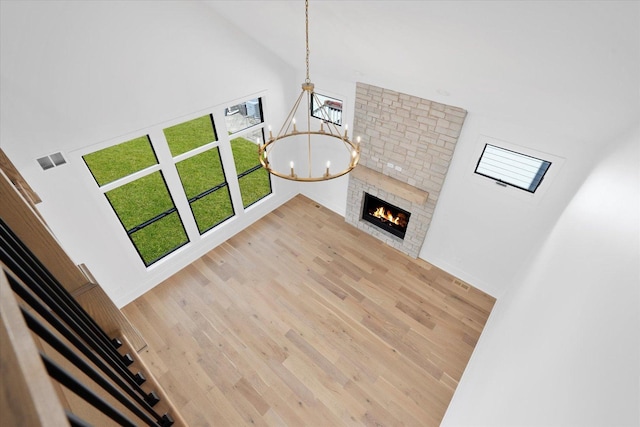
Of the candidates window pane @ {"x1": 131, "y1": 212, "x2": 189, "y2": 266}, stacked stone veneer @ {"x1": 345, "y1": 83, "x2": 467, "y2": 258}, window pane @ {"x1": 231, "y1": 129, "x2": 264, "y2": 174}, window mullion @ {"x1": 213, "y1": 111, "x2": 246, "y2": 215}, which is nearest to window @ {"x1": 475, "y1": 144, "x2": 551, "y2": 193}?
stacked stone veneer @ {"x1": 345, "y1": 83, "x2": 467, "y2": 258}

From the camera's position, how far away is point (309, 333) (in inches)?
171

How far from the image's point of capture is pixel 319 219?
629 centimetres

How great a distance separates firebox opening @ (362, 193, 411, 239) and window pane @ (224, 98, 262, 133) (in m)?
2.43

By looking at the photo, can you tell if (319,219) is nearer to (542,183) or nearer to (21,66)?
(542,183)

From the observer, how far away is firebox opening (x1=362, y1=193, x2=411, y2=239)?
553 cm

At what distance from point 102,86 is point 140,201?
175 inches

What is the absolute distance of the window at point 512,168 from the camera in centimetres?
375

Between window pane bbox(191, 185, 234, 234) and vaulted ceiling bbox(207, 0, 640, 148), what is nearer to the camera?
vaulted ceiling bbox(207, 0, 640, 148)

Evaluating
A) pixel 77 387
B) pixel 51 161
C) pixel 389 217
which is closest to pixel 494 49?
pixel 77 387

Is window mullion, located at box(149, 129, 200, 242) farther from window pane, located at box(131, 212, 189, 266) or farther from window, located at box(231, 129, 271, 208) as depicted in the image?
window, located at box(231, 129, 271, 208)

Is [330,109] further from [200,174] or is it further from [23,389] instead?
[23,389]

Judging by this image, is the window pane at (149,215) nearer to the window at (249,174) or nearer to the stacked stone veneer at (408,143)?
the window at (249,174)

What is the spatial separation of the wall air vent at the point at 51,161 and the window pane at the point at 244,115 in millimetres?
2208

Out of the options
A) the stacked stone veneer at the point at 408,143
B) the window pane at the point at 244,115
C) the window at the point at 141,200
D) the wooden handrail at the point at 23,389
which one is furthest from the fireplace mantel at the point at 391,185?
the wooden handrail at the point at 23,389
